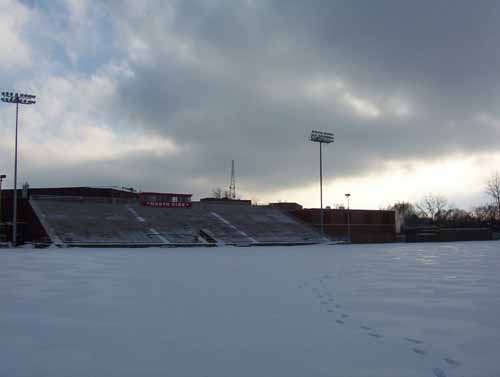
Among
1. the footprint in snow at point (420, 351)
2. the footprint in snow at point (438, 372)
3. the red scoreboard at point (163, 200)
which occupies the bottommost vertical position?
the footprint in snow at point (438, 372)

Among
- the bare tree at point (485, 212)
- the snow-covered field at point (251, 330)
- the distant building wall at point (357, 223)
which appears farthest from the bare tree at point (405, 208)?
the snow-covered field at point (251, 330)

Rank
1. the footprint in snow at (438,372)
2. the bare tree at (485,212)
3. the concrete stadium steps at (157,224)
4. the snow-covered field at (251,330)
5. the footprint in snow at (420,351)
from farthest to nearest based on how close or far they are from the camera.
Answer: the bare tree at (485,212)
the concrete stadium steps at (157,224)
the footprint in snow at (420,351)
the snow-covered field at (251,330)
the footprint in snow at (438,372)

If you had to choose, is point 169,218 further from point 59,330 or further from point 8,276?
point 59,330

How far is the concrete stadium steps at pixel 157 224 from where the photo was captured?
5197 centimetres

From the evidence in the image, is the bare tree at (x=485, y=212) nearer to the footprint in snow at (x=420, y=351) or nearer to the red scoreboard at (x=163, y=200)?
the red scoreboard at (x=163, y=200)

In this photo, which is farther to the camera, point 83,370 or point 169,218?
point 169,218

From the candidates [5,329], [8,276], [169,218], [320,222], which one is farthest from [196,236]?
[5,329]

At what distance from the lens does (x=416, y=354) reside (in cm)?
630

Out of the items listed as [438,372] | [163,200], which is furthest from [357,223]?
[438,372]

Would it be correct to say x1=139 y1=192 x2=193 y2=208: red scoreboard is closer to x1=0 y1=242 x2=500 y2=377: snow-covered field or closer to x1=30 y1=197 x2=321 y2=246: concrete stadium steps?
x1=30 y1=197 x2=321 y2=246: concrete stadium steps

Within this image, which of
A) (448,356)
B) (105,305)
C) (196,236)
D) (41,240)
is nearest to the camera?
(448,356)

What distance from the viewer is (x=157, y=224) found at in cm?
5981

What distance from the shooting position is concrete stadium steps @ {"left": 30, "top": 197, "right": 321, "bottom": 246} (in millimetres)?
51969

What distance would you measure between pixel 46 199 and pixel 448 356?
61.5m
